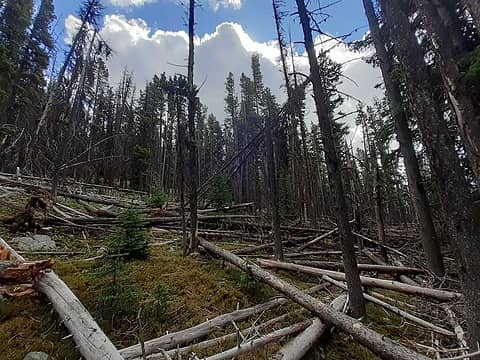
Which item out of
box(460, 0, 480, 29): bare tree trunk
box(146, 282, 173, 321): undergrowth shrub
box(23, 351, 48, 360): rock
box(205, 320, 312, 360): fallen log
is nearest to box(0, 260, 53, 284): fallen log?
box(23, 351, 48, 360): rock

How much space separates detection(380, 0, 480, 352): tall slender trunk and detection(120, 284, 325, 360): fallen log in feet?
7.99

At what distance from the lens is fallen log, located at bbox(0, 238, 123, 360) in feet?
8.40

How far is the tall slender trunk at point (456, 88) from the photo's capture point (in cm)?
301

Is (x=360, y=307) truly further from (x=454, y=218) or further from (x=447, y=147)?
(x=447, y=147)

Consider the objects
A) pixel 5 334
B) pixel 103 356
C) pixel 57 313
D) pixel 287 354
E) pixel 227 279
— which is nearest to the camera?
pixel 103 356

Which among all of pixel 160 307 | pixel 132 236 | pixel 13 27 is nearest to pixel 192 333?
pixel 160 307

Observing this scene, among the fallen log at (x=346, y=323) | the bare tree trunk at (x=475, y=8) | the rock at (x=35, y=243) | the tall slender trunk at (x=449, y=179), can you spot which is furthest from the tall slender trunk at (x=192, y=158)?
the bare tree trunk at (x=475, y=8)

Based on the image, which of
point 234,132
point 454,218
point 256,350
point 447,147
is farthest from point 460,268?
point 234,132

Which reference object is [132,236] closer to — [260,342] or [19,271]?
[19,271]

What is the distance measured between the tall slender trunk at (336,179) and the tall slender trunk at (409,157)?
374cm

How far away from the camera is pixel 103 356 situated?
248cm

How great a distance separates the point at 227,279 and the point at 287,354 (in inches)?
94.1

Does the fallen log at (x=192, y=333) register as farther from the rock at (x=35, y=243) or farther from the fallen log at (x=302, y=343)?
the rock at (x=35, y=243)

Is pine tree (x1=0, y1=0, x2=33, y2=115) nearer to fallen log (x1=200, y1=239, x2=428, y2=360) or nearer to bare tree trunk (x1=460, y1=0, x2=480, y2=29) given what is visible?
fallen log (x1=200, y1=239, x2=428, y2=360)
